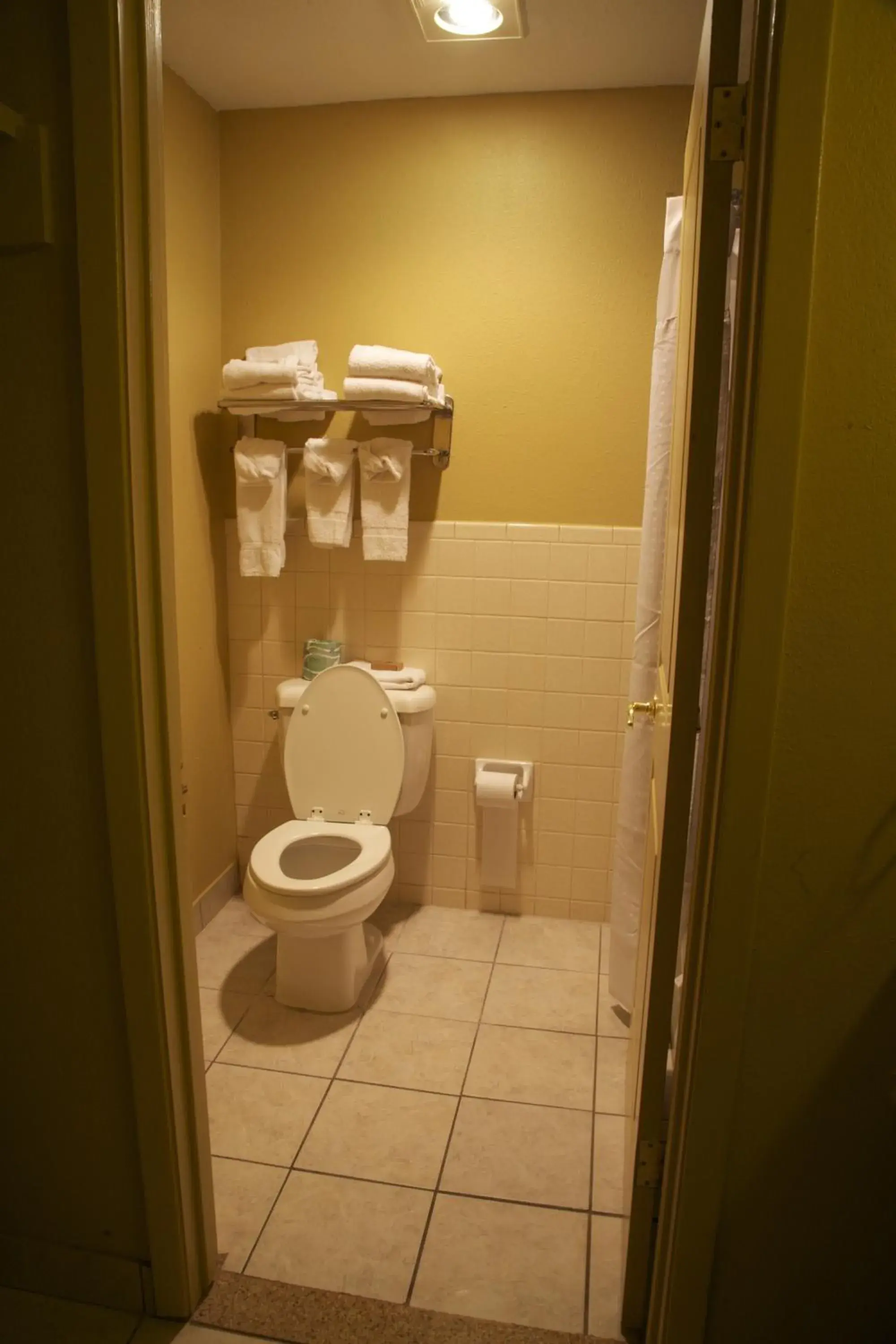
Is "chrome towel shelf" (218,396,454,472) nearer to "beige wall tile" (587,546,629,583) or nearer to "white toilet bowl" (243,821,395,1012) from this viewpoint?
"beige wall tile" (587,546,629,583)

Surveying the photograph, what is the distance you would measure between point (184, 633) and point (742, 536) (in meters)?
1.92

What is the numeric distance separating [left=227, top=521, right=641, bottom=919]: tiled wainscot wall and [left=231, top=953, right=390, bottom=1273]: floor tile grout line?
621 mm

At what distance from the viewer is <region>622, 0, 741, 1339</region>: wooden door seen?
1.09m

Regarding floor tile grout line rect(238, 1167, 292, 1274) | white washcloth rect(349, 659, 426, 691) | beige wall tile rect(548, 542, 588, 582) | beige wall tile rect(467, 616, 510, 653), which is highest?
beige wall tile rect(548, 542, 588, 582)

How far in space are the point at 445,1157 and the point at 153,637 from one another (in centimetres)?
131

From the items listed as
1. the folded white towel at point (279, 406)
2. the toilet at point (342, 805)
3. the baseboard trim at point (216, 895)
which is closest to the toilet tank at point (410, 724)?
the toilet at point (342, 805)

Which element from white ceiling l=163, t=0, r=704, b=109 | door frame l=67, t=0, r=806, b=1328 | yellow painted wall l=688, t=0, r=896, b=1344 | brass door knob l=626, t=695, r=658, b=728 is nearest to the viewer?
yellow painted wall l=688, t=0, r=896, b=1344

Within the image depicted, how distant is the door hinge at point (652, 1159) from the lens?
137 centimetres

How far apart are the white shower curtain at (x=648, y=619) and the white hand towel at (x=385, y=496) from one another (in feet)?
2.52

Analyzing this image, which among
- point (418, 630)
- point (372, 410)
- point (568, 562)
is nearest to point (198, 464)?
point (372, 410)

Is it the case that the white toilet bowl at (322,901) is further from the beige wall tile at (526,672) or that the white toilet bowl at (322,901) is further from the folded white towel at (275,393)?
the folded white towel at (275,393)

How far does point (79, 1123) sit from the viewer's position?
4.71 ft

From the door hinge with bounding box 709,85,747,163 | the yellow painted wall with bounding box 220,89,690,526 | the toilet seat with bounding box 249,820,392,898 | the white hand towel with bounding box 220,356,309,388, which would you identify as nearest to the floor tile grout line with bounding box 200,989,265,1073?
the toilet seat with bounding box 249,820,392,898

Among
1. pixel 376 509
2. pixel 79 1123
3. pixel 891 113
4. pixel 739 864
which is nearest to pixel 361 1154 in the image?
pixel 79 1123
